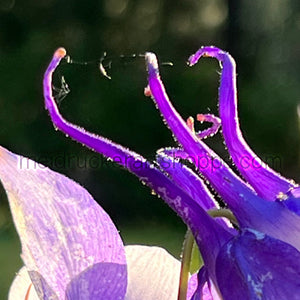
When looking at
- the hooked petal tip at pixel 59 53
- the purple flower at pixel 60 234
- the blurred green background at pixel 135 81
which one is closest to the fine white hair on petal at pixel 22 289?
the purple flower at pixel 60 234

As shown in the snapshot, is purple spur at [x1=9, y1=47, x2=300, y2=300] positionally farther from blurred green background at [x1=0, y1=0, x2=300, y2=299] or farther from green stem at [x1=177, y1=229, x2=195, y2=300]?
blurred green background at [x1=0, y1=0, x2=300, y2=299]

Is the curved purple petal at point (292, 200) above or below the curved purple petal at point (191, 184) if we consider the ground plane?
below

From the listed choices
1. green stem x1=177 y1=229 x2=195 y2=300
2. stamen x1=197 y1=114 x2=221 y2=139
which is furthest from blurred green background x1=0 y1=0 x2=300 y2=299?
green stem x1=177 y1=229 x2=195 y2=300

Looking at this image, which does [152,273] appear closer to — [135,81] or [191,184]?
[191,184]

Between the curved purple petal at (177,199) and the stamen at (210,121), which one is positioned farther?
the stamen at (210,121)

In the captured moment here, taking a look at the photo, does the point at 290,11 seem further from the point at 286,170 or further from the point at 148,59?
the point at 148,59

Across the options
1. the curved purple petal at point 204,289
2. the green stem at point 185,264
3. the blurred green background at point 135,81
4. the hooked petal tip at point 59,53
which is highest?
the blurred green background at point 135,81

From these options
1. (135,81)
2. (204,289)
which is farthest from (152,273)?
(135,81)

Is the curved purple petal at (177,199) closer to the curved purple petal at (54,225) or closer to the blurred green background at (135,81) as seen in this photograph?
the curved purple petal at (54,225)
